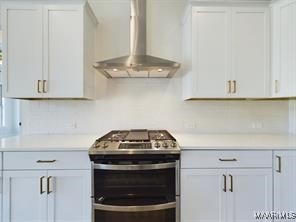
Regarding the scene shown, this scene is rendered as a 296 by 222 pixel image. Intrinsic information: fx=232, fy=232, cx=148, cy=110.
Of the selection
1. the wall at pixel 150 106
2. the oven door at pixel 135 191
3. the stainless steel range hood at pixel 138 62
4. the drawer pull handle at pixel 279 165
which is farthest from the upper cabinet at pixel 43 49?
the drawer pull handle at pixel 279 165

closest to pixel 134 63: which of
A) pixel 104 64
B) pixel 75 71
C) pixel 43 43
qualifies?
pixel 104 64

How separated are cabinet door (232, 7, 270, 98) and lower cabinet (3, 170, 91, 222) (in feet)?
5.89

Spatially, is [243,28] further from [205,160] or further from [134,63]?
[205,160]

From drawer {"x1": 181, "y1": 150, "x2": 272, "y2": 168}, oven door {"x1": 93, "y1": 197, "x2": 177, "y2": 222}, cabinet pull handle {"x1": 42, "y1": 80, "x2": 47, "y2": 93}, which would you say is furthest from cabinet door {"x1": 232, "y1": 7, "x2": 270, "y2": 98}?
cabinet pull handle {"x1": 42, "y1": 80, "x2": 47, "y2": 93}

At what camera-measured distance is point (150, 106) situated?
284 cm

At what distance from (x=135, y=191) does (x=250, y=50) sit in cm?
182

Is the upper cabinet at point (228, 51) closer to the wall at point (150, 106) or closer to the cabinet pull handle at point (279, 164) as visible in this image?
the wall at point (150, 106)

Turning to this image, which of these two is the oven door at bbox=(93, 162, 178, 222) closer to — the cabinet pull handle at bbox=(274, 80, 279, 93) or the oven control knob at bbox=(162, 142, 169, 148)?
the oven control knob at bbox=(162, 142, 169, 148)

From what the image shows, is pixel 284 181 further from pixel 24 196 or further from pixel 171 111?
pixel 24 196

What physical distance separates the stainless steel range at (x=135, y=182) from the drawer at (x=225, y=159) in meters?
0.12

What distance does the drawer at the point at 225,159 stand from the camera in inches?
79.6

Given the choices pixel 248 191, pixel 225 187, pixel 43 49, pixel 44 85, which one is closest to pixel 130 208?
pixel 225 187

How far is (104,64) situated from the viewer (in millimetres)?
2201

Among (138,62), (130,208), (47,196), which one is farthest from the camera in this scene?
(138,62)
